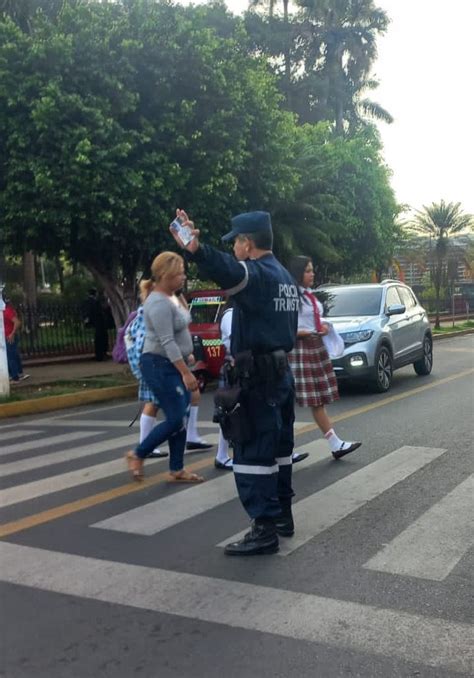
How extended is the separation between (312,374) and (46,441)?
3.25 meters

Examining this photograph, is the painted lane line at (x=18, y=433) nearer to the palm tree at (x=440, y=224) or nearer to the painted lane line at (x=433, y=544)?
the painted lane line at (x=433, y=544)

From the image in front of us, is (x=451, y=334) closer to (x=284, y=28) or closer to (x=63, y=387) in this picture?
(x=63, y=387)

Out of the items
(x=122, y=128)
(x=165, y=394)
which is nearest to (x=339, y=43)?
(x=122, y=128)

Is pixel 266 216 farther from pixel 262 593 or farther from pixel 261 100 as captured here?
pixel 261 100

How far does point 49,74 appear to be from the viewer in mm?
13617

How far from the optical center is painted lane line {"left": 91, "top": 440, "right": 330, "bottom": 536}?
476 centimetres

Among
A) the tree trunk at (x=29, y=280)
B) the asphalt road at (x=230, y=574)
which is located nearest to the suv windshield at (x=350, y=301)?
→ the asphalt road at (x=230, y=574)

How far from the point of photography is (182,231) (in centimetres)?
371

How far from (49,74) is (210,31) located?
11.6ft

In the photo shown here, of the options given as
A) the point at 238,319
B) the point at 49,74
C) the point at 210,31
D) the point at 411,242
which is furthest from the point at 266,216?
the point at 411,242

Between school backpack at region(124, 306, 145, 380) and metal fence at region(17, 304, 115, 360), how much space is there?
41.4ft

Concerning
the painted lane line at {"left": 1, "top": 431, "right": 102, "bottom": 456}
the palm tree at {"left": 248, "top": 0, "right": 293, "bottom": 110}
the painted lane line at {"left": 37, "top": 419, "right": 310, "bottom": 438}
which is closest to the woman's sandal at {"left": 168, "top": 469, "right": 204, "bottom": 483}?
the painted lane line at {"left": 1, "top": 431, "right": 102, "bottom": 456}

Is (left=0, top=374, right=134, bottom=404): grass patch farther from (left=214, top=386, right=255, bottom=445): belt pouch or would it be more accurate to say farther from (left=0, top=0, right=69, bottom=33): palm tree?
(left=0, top=0, right=69, bottom=33): palm tree

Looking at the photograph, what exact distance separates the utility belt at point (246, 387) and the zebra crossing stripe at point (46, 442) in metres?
4.09
